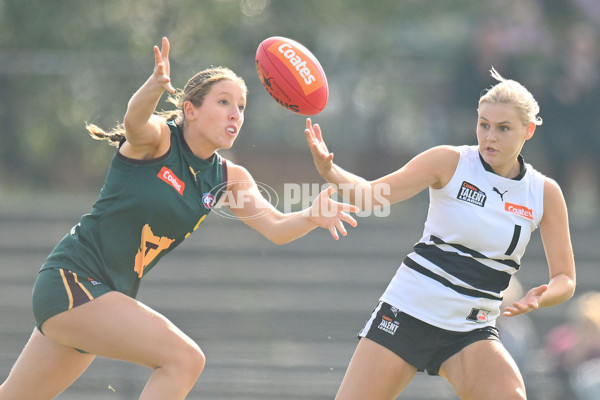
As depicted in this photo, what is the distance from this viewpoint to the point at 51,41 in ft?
37.6

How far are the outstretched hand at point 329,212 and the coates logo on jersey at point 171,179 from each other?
0.66m

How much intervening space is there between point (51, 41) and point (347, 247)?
4333mm

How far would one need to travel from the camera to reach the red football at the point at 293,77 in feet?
17.2

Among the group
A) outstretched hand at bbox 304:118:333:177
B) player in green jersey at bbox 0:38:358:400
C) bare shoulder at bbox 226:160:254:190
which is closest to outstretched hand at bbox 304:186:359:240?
player in green jersey at bbox 0:38:358:400

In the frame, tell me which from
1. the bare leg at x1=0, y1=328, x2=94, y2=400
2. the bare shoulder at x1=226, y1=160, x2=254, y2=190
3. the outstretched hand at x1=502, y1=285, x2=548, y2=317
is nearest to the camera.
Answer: the outstretched hand at x1=502, y1=285, x2=548, y2=317

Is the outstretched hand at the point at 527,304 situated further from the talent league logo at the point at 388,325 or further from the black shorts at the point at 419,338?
the talent league logo at the point at 388,325

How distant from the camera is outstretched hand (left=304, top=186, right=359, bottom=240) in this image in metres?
4.68

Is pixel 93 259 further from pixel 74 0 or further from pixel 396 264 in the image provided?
pixel 74 0

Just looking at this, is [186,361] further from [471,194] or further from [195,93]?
[471,194]

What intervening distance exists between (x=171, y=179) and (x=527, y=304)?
182cm

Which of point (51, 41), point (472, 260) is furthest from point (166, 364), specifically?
point (51, 41)

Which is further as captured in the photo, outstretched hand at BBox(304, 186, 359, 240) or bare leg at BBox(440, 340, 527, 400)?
outstretched hand at BBox(304, 186, 359, 240)

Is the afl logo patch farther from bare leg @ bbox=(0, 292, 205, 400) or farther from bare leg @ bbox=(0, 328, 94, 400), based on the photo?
bare leg @ bbox=(0, 328, 94, 400)

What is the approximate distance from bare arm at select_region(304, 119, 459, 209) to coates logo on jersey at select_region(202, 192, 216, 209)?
625 mm
